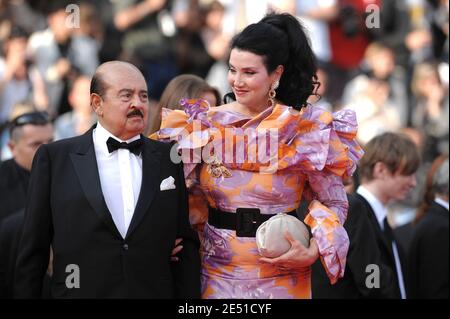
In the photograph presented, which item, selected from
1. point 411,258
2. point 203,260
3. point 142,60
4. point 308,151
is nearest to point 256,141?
point 308,151

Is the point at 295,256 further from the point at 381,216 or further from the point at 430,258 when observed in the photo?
the point at 430,258

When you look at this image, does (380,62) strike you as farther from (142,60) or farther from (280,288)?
(280,288)

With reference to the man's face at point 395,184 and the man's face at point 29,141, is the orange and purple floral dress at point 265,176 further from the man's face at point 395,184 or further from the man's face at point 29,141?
the man's face at point 29,141

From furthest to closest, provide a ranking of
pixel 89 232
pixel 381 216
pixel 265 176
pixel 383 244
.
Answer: pixel 381 216 → pixel 383 244 → pixel 265 176 → pixel 89 232

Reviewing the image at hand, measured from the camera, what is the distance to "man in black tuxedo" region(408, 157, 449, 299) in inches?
300

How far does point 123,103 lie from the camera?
520 cm

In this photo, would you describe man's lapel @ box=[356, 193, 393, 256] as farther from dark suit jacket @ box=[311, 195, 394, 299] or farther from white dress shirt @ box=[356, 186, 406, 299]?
dark suit jacket @ box=[311, 195, 394, 299]

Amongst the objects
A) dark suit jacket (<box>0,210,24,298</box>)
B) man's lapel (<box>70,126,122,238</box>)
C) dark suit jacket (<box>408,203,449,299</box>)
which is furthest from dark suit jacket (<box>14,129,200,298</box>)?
dark suit jacket (<box>408,203,449,299</box>)

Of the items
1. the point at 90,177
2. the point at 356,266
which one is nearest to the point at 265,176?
the point at 90,177

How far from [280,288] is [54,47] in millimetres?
7275

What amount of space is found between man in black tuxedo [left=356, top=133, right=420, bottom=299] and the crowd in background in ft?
13.4

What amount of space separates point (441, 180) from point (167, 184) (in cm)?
335

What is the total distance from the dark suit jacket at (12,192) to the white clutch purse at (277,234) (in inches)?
118

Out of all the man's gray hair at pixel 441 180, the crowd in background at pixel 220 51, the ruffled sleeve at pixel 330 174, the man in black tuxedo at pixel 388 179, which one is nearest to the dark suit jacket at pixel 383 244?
the man in black tuxedo at pixel 388 179
